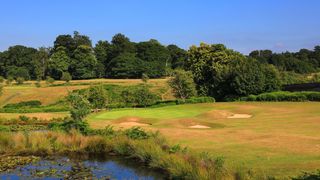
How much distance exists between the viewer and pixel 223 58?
85.4m

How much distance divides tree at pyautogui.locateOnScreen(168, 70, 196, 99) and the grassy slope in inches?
702

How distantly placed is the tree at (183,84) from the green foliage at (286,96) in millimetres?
10138

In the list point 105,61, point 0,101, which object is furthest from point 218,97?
point 105,61

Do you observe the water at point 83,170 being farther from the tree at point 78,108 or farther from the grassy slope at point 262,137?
the tree at point 78,108

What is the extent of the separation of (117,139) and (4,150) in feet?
23.7

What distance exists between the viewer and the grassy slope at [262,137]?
71.9 feet

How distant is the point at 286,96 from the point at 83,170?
170 ft

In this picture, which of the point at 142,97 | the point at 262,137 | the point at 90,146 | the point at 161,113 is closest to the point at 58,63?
the point at 142,97

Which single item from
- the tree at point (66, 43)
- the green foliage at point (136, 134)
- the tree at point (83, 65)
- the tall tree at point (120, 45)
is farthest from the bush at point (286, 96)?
the tree at point (66, 43)

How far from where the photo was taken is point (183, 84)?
78.2 metres

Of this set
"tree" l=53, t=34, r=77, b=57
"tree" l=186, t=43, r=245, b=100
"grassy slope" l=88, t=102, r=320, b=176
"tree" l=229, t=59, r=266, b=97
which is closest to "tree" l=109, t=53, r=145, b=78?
"tree" l=53, t=34, r=77, b=57

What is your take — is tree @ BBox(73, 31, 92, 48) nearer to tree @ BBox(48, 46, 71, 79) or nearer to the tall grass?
tree @ BBox(48, 46, 71, 79)

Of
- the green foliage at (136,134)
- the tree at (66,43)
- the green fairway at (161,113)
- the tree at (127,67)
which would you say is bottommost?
the green fairway at (161,113)

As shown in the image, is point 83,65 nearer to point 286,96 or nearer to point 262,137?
point 286,96
